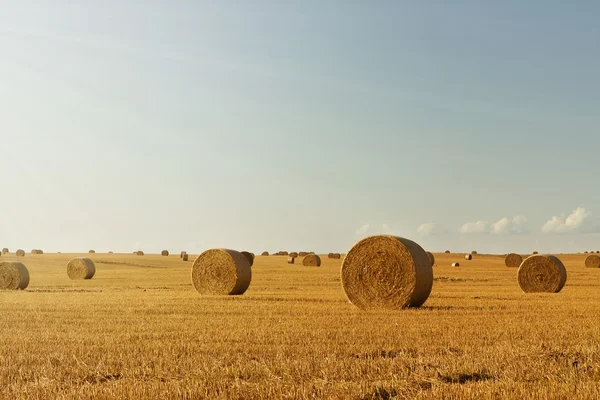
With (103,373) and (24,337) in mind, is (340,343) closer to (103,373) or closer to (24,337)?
(103,373)

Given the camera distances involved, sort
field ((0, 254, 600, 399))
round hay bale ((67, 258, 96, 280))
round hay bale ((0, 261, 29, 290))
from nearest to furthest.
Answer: field ((0, 254, 600, 399))
round hay bale ((0, 261, 29, 290))
round hay bale ((67, 258, 96, 280))

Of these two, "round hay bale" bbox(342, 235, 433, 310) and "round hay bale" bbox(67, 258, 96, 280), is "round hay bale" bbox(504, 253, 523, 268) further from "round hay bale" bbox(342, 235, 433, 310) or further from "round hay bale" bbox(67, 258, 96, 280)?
"round hay bale" bbox(342, 235, 433, 310)

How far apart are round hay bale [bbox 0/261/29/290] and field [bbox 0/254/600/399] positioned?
1074 centimetres

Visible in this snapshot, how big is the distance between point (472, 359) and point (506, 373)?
885 millimetres

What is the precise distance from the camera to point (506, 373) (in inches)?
297

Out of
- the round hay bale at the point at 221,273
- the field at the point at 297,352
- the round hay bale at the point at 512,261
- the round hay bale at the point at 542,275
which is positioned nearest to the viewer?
the field at the point at 297,352

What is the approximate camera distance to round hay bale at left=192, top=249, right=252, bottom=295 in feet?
70.5

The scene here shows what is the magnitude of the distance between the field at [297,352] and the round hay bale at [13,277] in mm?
10738

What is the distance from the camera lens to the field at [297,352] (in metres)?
6.77

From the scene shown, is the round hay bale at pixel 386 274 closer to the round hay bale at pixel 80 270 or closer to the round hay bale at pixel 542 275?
the round hay bale at pixel 542 275

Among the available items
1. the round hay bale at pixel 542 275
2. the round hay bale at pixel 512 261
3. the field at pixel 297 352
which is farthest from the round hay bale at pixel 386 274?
the round hay bale at pixel 512 261

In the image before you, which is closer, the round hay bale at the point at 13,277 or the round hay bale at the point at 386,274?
the round hay bale at the point at 386,274

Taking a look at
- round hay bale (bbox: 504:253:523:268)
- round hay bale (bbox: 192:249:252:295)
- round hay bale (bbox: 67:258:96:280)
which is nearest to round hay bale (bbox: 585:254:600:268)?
round hay bale (bbox: 504:253:523:268)

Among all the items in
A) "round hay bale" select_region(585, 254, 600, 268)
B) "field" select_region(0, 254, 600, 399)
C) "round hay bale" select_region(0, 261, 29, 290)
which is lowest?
"field" select_region(0, 254, 600, 399)
